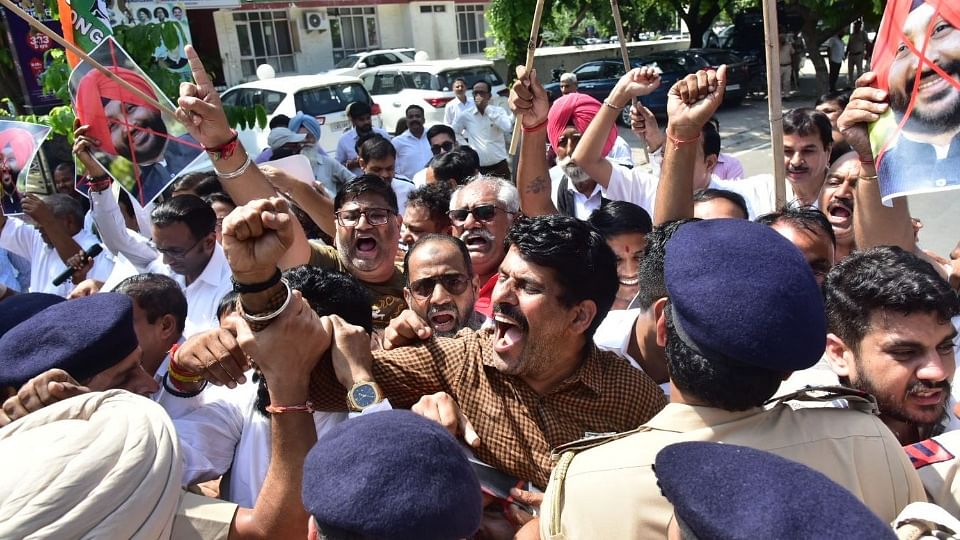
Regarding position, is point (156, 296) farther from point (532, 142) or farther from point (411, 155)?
point (411, 155)

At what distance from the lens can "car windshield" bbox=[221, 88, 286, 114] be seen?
12062mm

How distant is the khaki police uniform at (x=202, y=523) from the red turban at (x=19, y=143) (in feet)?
11.7

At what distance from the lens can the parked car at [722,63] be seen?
17.6 metres

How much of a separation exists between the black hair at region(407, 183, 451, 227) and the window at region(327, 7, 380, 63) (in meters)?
26.1

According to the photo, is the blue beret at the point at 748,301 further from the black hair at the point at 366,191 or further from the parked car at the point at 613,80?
the parked car at the point at 613,80

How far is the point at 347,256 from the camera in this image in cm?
353

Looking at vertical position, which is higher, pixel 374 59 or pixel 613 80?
pixel 374 59

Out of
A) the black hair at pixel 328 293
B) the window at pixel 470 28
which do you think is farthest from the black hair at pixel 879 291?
the window at pixel 470 28

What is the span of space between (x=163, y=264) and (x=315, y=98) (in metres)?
8.66

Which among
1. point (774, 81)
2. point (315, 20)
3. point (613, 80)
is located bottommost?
point (613, 80)

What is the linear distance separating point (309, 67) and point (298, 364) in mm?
27645

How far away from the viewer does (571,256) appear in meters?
2.16

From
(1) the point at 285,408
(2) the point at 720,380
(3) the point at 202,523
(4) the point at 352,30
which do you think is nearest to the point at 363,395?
(1) the point at 285,408

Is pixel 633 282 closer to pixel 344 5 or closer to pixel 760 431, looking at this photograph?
pixel 760 431
